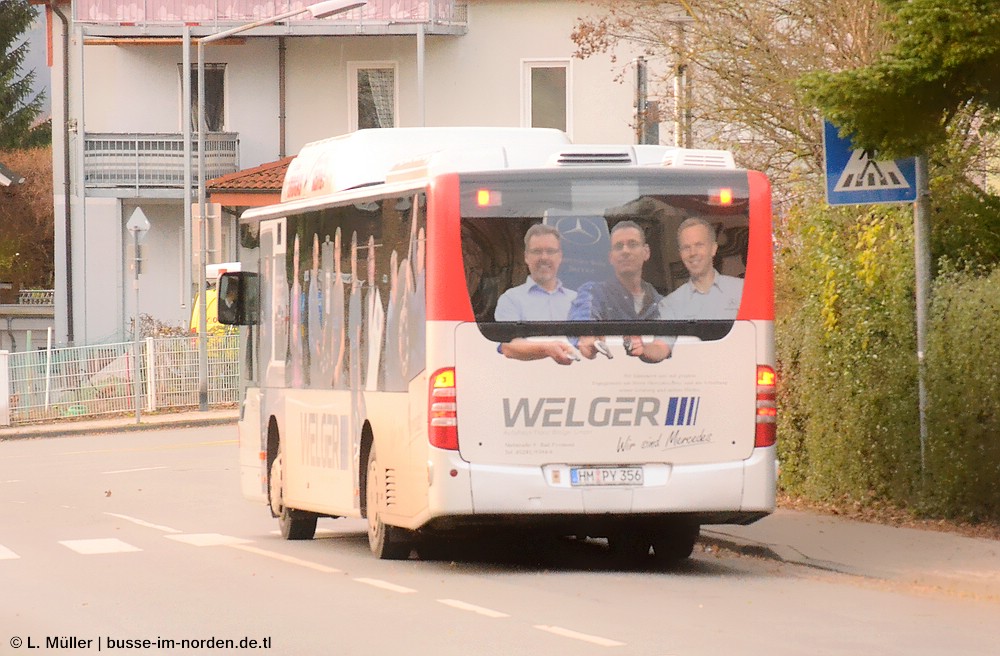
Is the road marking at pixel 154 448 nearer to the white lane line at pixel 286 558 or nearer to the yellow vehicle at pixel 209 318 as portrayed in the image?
the yellow vehicle at pixel 209 318

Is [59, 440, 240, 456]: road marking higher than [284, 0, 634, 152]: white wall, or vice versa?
[284, 0, 634, 152]: white wall

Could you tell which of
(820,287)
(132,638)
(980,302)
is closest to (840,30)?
(820,287)

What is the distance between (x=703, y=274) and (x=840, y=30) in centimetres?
801

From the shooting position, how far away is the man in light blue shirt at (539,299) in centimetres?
1234

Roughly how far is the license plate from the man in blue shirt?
73 centimetres

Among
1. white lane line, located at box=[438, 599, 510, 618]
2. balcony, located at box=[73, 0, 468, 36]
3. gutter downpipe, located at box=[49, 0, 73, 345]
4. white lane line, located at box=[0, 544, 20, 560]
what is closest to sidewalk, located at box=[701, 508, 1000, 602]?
white lane line, located at box=[438, 599, 510, 618]

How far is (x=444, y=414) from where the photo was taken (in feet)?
40.2

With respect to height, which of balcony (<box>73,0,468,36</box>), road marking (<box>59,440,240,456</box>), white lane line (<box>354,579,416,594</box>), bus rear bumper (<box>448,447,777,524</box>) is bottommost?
road marking (<box>59,440,240,456</box>)

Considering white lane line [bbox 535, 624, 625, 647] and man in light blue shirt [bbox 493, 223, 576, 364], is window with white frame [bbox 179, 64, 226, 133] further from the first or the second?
white lane line [bbox 535, 624, 625, 647]

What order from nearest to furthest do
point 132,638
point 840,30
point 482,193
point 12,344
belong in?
point 132,638 < point 482,193 < point 840,30 < point 12,344

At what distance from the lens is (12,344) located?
5912 cm

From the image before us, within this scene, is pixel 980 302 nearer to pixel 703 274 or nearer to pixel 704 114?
pixel 703 274

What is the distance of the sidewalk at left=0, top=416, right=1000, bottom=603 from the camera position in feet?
39.7

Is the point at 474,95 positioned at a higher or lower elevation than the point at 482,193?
higher
